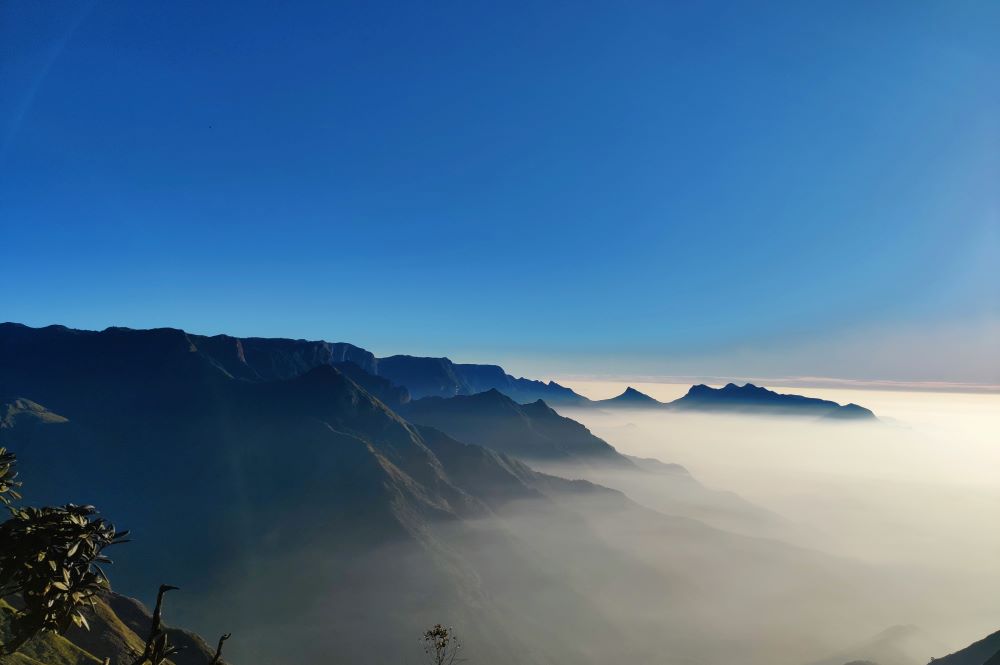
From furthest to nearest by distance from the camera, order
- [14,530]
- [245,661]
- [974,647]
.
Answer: [245,661] < [974,647] < [14,530]

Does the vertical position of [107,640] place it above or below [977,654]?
above

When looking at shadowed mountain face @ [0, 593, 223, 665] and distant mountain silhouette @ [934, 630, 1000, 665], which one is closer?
shadowed mountain face @ [0, 593, 223, 665]

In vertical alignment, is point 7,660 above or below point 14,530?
below

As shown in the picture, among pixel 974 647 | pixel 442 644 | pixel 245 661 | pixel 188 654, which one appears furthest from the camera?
pixel 245 661

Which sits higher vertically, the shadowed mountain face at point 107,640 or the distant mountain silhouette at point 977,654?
the shadowed mountain face at point 107,640

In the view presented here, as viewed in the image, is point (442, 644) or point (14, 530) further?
point (442, 644)

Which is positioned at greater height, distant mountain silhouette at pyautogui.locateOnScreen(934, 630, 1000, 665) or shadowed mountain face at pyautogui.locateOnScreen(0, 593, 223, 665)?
shadowed mountain face at pyautogui.locateOnScreen(0, 593, 223, 665)

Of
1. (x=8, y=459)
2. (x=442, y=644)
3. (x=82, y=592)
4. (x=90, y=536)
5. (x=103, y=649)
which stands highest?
(x=8, y=459)

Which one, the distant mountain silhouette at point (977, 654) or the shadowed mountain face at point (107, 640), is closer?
the shadowed mountain face at point (107, 640)

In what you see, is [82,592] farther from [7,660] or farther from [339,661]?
[339,661]

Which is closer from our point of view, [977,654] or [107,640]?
[107,640]

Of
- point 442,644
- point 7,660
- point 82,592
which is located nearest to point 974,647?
point 442,644
